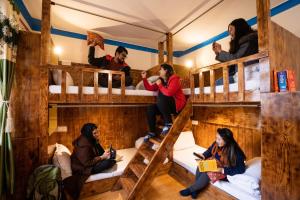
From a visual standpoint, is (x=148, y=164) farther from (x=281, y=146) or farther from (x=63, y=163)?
(x=281, y=146)

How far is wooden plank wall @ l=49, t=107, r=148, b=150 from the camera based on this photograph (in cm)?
277

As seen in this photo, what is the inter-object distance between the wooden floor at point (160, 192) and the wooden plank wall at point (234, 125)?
1228mm

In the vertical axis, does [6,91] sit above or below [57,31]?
below

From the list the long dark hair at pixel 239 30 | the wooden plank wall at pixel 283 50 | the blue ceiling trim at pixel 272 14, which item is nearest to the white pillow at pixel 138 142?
the long dark hair at pixel 239 30

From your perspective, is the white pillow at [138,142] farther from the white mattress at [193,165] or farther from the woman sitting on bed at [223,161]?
the woman sitting on bed at [223,161]

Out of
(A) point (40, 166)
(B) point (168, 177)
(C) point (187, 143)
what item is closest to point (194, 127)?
(C) point (187, 143)

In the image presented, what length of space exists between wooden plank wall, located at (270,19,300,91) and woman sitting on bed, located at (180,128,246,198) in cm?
100

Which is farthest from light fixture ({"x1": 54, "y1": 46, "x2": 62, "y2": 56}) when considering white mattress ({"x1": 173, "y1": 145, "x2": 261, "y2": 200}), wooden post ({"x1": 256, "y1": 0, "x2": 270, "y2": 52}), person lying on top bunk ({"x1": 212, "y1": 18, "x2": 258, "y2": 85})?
wooden post ({"x1": 256, "y1": 0, "x2": 270, "y2": 52})

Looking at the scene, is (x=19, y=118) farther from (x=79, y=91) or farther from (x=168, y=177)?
(x=168, y=177)

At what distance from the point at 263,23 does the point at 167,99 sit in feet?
4.50

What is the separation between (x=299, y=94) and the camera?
4.24ft

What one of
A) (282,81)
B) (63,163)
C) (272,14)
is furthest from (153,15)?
(63,163)

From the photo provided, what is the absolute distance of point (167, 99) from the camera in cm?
227

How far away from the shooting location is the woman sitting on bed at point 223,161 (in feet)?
6.15
